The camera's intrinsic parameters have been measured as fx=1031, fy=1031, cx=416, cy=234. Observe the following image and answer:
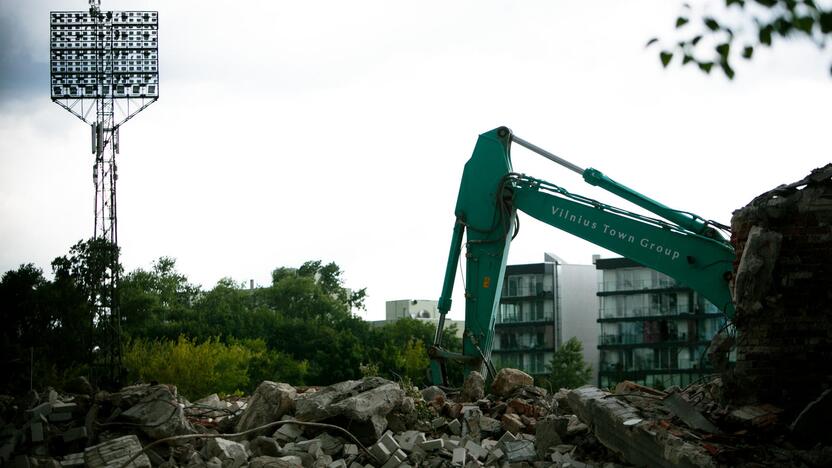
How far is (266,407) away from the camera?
1198 centimetres

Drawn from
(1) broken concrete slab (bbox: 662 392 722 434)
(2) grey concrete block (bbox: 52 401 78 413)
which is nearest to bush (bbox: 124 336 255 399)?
(2) grey concrete block (bbox: 52 401 78 413)

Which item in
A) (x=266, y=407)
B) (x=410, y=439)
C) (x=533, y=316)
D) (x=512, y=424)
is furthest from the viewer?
(x=533, y=316)

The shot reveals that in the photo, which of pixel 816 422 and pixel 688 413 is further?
pixel 688 413

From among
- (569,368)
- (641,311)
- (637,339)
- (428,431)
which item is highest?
(641,311)

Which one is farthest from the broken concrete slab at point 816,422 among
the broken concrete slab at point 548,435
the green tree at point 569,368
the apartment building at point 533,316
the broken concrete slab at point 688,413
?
the apartment building at point 533,316

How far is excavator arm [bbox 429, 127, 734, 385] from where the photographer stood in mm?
13172

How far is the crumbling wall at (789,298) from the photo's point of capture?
8953mm

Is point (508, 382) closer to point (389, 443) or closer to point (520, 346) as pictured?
point (389, 443)

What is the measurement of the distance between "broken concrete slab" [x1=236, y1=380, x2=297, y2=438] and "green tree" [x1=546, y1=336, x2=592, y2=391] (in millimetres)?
44993

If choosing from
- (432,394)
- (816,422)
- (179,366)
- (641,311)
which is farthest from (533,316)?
(816,422)

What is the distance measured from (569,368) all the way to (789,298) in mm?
48914

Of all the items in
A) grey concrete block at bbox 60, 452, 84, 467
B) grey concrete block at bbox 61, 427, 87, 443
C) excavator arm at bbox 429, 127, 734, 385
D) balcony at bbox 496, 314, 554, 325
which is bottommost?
grey concrete block at bbox 60, 452, 84, 467

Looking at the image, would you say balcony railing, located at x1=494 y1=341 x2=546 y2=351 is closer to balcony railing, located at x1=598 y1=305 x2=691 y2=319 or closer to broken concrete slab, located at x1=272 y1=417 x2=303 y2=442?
balcony railing, located at x1=598 y1=305 x2=691 y2=319

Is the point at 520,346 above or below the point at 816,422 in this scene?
below
